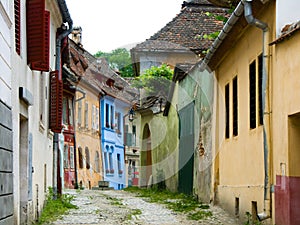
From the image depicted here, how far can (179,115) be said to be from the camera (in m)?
24.6

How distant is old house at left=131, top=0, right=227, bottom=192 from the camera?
2327 centimetres

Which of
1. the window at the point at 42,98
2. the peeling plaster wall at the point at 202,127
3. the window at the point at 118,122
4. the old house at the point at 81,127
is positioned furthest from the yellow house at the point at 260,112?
the window at the point at 118,122

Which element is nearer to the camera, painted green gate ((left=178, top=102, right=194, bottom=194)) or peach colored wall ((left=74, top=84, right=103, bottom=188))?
painted green gate ((left=178, top=102, right=194, bottom=194))

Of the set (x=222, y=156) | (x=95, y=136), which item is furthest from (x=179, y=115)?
(x=95, y=136)

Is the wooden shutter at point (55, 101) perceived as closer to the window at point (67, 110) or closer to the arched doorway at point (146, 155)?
the arched doorway at point (146, 155)

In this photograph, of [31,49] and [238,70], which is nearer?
[31,49]

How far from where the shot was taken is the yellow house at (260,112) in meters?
10.5

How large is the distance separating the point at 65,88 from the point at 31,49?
2146 centimetres

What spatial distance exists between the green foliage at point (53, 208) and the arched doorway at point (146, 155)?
13.4 meters

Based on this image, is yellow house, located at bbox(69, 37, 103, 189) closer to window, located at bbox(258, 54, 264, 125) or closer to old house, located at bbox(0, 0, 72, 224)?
old house, located at bbox(0, 0, 72, 224)

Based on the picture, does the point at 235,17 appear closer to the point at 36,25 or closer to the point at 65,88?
the point at 36,25

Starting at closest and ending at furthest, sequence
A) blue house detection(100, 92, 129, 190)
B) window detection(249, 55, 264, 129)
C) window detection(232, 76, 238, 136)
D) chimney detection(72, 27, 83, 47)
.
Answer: window detection(249, 55, 264, 129) < window detection(232, 76, 238, 136) < blue house detection(100, 92, 129, 190) < chimney detection(72, 27, 83, 47)

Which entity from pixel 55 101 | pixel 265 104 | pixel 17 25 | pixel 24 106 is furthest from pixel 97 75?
pixel 17 25

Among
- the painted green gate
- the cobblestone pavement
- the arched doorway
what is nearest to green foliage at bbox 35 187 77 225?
the cobblestone pavement
